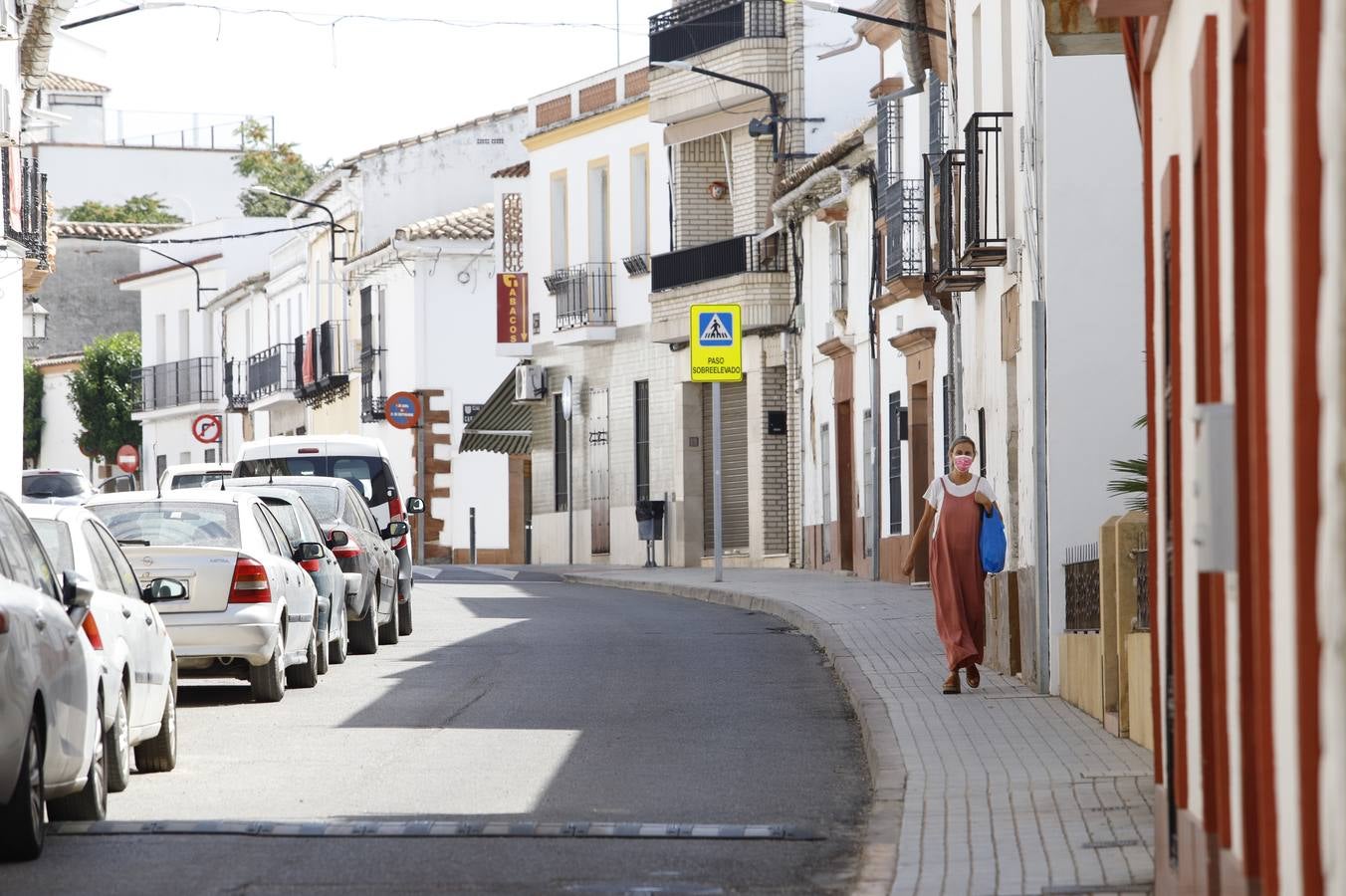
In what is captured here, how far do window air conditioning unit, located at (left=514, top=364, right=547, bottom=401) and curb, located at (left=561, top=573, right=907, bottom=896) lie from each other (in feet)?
74.3

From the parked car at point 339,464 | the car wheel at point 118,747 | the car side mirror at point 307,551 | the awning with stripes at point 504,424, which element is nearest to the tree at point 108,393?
the awning with stripes at point 504,424

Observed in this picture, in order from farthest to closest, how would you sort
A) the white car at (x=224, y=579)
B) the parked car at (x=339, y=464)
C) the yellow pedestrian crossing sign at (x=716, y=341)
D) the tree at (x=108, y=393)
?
1. the tree at (x=108, y=393)
2. the yellow pedestrian crossing sign at (x=716, y=341)
3. the parked car at (x=339, y=464)
4. the white car at (x=224, y=579)

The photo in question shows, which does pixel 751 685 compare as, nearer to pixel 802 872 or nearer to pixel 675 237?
pixel 802 872

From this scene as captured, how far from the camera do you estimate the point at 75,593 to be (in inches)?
405

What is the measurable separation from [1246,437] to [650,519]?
3873cm

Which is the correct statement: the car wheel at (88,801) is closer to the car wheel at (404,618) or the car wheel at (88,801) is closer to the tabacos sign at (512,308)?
the car wheel at (404,618)

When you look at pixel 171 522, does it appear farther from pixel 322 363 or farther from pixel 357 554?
pixel 322 363

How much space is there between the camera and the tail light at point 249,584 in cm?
1642

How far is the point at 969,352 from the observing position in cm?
2119

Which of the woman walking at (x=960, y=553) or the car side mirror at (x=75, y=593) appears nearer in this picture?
the car side mirror at (x=75, y=593)

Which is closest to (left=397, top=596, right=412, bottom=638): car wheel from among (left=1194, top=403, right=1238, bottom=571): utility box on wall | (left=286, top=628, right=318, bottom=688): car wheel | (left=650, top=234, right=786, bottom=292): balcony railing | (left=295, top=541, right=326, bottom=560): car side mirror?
(left=295, top=541, right=326, bottom=560): car side mirror

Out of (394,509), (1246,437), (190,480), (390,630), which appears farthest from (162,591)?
(190,480)

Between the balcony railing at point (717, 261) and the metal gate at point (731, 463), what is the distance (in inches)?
80.4

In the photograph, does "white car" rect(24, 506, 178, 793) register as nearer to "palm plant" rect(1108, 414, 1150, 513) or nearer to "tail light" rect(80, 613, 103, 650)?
"tail light" rect(80, 613, 103, 650)
